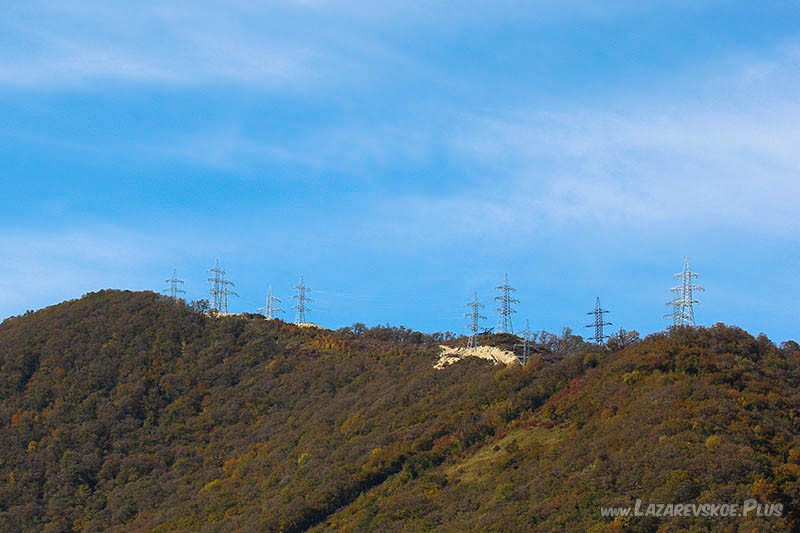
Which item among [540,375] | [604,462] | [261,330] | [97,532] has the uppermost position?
[261,330]

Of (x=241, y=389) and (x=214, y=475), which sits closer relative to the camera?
(x=214, y=475)

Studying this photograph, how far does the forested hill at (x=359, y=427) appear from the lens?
6844 centimetres

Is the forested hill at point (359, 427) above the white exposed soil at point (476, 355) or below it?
below

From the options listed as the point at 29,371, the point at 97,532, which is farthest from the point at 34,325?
the point at 97,532

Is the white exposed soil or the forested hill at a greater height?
the white exposed soil

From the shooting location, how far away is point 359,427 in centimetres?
9831

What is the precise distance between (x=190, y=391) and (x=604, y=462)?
61.8 m

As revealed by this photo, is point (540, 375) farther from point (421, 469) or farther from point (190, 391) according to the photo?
point (190, 391)

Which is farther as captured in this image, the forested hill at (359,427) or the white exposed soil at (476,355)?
the white exposed soil at (476,355)

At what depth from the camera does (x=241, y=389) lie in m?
119

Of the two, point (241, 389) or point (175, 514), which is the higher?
point (241, 389)

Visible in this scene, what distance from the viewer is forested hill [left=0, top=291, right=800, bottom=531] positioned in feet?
225

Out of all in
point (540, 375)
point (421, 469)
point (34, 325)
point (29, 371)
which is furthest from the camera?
point (34, 325)

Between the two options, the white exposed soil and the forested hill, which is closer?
the forested hill
